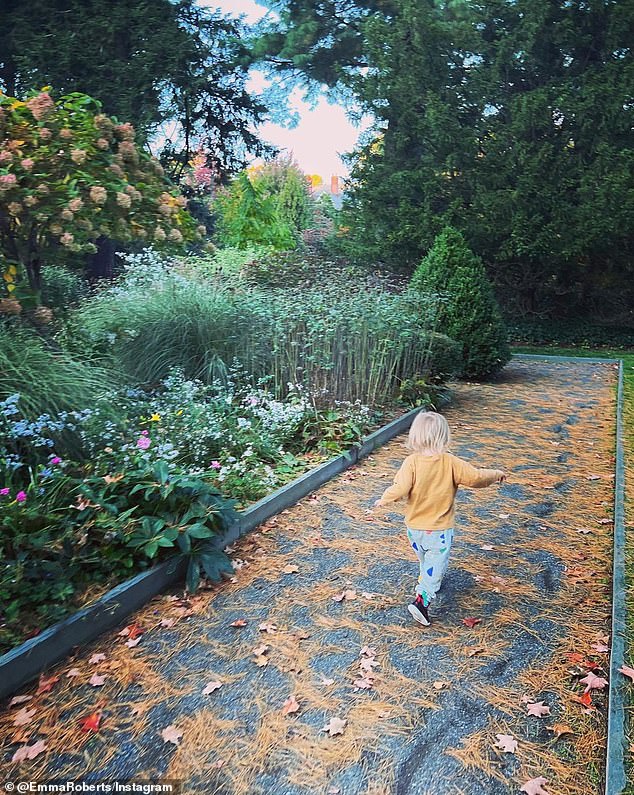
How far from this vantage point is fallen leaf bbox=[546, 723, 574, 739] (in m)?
2.20

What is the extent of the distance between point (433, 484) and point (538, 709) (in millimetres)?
1006

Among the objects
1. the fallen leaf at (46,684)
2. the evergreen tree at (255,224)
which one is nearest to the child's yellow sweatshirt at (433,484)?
the fallen leaf at (46,684)

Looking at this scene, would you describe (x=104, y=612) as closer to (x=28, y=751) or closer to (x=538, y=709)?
(x=28, y=751)

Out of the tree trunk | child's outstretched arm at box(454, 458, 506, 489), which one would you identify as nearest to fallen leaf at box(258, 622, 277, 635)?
child's outstretched arm at box(454, 458, 506, 489)

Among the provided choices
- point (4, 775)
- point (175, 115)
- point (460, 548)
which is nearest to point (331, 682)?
point (4, 775)

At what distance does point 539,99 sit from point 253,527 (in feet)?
42.4

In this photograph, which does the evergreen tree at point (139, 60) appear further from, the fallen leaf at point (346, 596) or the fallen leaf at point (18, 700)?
the fallen leaf at point (18, 700)

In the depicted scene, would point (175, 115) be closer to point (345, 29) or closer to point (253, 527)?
point (345, 29)

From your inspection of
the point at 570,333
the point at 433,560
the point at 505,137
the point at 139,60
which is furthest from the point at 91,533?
the point at 139,60

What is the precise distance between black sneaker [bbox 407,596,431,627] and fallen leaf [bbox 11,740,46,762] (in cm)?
163

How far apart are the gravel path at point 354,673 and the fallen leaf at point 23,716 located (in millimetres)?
21

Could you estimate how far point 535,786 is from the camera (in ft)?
6.40

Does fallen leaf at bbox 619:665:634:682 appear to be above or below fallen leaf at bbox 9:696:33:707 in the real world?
above

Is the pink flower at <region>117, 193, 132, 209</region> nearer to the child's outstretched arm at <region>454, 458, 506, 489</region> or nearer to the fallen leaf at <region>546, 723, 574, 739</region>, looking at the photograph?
the child's outstretched arm at <region>454, 458, 506, 489</region>
